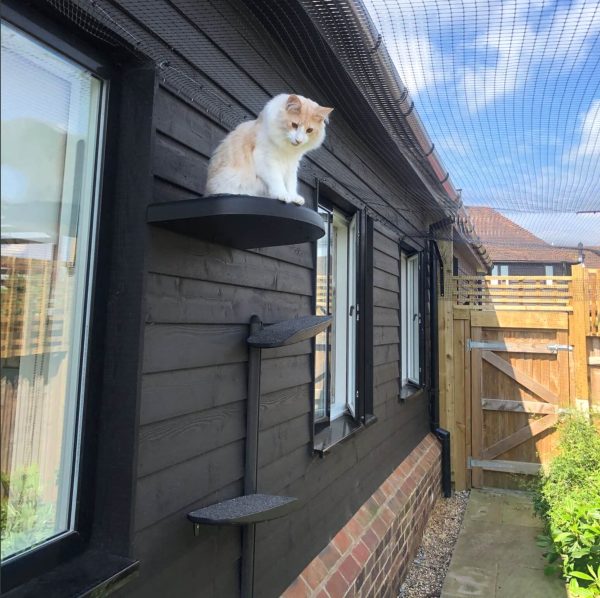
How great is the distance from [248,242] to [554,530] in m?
3.24

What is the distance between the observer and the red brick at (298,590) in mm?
2023

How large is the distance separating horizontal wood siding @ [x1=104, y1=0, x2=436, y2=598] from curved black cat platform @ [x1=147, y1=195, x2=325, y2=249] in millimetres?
73

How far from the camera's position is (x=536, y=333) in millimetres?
5148

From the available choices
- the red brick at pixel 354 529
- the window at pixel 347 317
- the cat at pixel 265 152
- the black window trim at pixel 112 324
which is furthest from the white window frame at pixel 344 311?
the black window trim at pixel 112 324

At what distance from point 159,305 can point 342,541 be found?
1.94 m

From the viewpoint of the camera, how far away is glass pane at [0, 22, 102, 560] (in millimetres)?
1017

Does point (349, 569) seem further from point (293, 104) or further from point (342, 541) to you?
point (293, 104)

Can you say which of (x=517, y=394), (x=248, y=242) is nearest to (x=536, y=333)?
(x=517, y=394)

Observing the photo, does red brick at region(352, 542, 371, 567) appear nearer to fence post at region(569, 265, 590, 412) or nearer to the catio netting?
the catio netting

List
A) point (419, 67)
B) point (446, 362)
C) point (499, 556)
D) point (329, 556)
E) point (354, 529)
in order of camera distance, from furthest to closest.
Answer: point (446, 362), point (499, 556), point (354, 529), point (329, 556), point (419, 67)

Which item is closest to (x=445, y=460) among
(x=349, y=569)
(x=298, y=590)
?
(x=349, y=569)

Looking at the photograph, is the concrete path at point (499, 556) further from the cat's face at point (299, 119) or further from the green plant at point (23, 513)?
the cat's face at point (299, 119)

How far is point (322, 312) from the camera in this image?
2875 millimetres

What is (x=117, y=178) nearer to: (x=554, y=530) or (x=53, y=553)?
(x=53, y=553)
